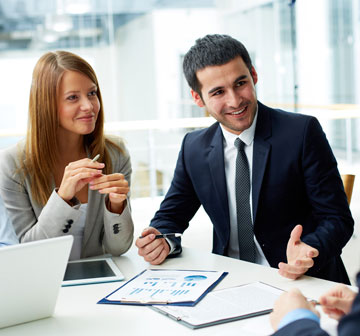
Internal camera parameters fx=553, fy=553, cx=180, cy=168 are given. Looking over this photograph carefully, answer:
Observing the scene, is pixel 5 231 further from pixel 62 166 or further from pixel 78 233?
pixel 62 166

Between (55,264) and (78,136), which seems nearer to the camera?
(55,264)

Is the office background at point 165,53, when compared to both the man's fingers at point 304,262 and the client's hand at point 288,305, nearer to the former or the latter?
the man's fingers at point 304,262

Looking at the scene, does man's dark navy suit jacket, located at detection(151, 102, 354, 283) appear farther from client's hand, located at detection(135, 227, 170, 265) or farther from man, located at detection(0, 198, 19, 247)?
man, located at detection(0, 198, 19, 247)

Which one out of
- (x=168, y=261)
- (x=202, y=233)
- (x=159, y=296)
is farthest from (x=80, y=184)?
(x=202, y=233)

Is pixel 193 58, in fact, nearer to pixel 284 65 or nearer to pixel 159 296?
pixel 159 296

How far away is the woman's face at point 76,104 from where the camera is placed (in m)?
2.01

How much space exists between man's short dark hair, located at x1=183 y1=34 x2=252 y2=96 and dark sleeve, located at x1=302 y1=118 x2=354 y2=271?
13.9 inches

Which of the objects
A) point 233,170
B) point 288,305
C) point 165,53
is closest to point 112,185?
point 233,170

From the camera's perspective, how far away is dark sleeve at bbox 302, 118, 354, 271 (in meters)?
1.79

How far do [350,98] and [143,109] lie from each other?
8.27 ft

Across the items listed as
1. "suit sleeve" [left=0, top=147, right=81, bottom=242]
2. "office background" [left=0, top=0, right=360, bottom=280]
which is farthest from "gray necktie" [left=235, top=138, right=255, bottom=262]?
"office background" [left=0, top=0, right=360, bottom=280]

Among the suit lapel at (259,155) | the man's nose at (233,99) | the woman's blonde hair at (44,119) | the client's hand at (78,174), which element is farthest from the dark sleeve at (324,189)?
the woman's blonde hair at (44,119)

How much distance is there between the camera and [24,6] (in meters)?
6.02

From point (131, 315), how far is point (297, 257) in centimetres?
52
